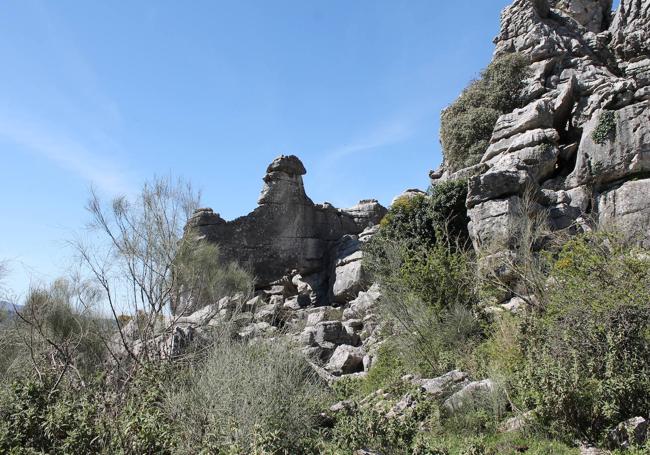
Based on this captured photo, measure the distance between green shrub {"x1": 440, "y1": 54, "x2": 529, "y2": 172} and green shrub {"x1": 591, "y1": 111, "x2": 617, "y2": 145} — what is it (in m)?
5.87

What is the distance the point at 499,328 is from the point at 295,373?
4120 mm

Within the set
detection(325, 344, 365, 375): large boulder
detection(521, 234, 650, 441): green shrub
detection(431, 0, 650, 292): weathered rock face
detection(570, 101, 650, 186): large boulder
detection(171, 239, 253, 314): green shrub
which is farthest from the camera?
detection(171, 239, 253, 314): green shrub

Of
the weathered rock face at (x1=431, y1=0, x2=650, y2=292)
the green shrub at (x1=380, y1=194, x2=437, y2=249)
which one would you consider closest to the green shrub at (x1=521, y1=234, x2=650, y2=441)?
the weathered rock face at (x1=431, y1=0, x2=650, y2=292)

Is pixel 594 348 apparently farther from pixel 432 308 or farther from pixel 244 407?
pixel 432 308

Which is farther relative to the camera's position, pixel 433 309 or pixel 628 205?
pixel 628 205

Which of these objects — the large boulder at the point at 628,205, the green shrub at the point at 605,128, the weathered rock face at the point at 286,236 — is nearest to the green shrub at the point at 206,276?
the weathered rock face at the point at 286,236

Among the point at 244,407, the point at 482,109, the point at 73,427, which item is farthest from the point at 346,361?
the point at 482,109

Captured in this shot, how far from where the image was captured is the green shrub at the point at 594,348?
5.41 meters

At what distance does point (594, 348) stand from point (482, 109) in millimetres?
17508

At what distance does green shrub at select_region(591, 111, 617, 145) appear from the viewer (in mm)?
14789

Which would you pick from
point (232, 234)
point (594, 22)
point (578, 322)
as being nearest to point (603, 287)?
point (578, 322)

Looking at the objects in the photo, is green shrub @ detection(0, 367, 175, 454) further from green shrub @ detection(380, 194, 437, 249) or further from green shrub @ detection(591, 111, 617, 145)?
Answer: green shrub @ detection(591, 111, 617, 145)

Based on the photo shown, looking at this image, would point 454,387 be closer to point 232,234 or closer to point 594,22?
point 232,234

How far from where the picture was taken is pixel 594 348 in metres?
6.05
